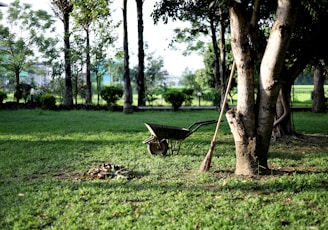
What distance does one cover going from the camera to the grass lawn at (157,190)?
3.67m

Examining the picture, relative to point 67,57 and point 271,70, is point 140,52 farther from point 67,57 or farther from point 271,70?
point 271,70

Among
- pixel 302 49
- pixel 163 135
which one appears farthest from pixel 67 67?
pixel 163 135

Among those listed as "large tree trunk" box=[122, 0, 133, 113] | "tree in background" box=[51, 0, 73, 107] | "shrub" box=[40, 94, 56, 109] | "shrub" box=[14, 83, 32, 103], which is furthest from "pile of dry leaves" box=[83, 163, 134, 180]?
"shrub" box=[14, 83, 32, 103]

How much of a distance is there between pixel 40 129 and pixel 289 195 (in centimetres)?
784

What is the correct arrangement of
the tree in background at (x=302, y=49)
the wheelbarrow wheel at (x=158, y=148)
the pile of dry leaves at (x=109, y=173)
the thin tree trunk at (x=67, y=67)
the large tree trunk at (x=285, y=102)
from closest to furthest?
the pile of dry leaves at (x=109, y=173)
the wheelbarrow wheel at (x=158, y=148)
the tree in background at (x=302, y=49)
the large tree trunk at (x=285, y=102)
the thin tree trunk at (x=67, y=67)

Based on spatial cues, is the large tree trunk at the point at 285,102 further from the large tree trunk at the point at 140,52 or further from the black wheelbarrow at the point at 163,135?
the large tree trunk at the point at 140,52

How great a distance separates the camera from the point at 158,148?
6988 millimetres

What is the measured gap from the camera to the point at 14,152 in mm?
7242

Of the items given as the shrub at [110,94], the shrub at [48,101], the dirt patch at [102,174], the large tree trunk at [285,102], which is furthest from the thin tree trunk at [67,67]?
the dirt patch at [102,174]

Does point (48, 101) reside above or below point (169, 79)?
below

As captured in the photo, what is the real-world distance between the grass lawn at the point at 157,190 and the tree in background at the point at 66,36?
1188 cm

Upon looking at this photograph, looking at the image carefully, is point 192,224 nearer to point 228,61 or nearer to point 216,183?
point 216,183

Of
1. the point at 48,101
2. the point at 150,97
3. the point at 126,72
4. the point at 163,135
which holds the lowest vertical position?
the point at 163,135

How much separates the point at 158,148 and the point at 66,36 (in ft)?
48.1
